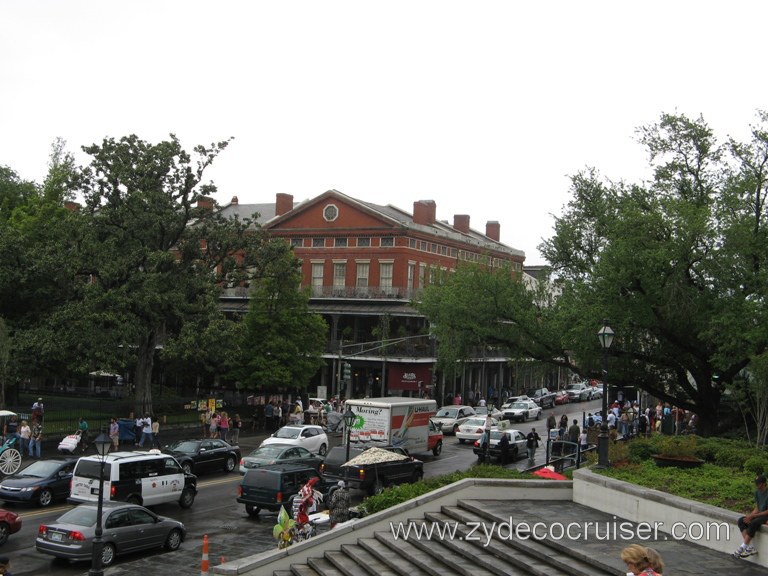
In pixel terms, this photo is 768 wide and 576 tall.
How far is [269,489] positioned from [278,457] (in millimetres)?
5373

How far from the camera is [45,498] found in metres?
21.4

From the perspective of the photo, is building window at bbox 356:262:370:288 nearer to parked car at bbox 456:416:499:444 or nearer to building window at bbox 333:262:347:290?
building window at bbox 333:262:347:290

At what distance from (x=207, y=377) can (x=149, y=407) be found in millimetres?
22226

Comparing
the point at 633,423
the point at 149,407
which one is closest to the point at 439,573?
the point at 633,423

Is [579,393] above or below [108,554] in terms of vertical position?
above

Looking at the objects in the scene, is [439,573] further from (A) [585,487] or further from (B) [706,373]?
(B) [706,373]

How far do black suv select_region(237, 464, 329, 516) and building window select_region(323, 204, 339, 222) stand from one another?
43413 millimetres

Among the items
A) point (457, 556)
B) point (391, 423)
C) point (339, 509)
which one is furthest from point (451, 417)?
point (457, 556)

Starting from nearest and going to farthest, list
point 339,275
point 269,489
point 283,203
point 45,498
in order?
point 269,489 → point 45,498 → point 339,275 → point 283,203

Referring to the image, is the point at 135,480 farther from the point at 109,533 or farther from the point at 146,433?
the point at 146,433

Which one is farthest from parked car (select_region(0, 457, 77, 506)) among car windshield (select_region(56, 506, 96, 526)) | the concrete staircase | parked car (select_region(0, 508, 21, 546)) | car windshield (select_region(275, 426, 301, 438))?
car windshield (select_region(275, 426, 301, 438))

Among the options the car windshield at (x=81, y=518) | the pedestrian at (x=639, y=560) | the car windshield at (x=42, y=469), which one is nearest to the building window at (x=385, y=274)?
the car windshield at (x=42, y=469)

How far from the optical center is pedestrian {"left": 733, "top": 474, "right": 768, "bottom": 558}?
39.4 ft

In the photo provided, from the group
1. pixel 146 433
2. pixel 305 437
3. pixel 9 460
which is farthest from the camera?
pixel 146 433
